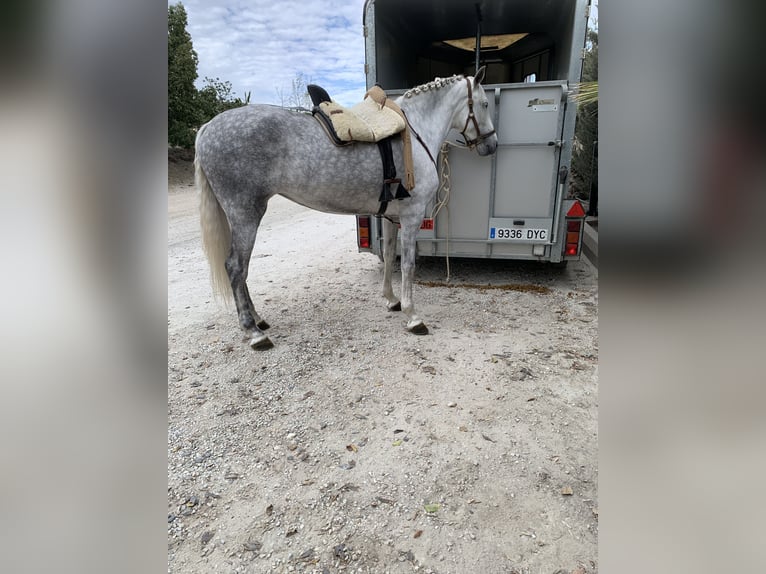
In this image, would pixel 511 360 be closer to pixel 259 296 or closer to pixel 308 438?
pixel 308 438

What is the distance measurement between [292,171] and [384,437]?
203cm

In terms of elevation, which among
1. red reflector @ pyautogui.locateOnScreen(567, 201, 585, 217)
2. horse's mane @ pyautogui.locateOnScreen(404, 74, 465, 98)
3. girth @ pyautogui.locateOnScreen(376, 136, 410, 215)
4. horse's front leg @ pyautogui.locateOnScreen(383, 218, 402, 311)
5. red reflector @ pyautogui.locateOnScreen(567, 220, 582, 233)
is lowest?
horse's front leg @ pyautogui.locateOnScreen(383, 218, 402, 311)

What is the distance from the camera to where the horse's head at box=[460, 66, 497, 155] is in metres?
3.78

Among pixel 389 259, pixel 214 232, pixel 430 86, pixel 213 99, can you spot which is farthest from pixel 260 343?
pixel 213 99

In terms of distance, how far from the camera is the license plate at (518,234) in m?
4.42

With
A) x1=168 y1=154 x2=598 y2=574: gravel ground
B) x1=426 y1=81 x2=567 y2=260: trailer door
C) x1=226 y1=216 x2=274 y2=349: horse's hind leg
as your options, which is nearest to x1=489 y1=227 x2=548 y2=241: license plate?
x1=426 y1=81 x2=567 y2=260: trailer door

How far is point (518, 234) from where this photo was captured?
450 cm

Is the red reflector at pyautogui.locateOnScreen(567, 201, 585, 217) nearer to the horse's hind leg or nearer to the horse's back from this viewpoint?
the horse's back

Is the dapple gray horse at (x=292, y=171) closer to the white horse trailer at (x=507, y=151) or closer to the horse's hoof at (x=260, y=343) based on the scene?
the horse's hoof at (x=260, y=343)

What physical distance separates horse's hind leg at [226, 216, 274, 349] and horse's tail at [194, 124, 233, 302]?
11cm

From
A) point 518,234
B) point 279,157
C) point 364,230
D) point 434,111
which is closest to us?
point 279,157

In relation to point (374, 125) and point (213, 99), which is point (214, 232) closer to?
point (374, 125)
